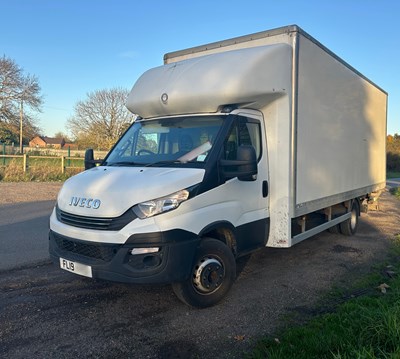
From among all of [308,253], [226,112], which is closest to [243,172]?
[226,112]

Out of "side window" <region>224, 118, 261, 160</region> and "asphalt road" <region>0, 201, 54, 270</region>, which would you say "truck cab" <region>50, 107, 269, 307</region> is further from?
"asphalt road" <region>0, 201, 54, 270</region>

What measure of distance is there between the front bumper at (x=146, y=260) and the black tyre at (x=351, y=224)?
18.9 ft

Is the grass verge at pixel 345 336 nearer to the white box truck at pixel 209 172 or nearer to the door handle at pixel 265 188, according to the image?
the white box truck at pixel 209 172

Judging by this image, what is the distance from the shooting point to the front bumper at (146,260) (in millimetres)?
3830

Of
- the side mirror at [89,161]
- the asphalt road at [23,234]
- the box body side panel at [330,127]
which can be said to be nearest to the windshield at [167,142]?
the side mirror at [89,161]

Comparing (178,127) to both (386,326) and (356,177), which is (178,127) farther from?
(356,177)

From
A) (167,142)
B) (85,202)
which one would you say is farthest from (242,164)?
(85,202)

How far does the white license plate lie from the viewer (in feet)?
13.1

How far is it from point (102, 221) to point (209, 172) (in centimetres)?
129

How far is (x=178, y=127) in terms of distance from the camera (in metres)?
5.05

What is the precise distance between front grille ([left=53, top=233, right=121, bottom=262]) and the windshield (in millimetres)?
1177

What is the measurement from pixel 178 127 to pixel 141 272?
206 cm

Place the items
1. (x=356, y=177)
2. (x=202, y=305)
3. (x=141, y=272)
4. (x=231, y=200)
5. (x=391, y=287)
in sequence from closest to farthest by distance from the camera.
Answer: (x=141, y=272) → (x=202, y=305) → (x=231, y=200) → (x=391, y=287) → (x=356, y=177)

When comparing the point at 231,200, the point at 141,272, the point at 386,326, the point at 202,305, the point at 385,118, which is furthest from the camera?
the point at 385,118
